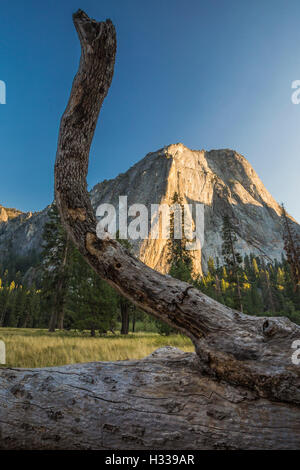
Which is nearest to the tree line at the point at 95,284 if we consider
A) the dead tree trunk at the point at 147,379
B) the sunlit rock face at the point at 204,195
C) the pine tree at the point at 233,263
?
the pine tree at the point at 233,263

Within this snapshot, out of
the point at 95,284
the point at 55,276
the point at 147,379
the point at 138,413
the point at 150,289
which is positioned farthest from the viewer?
the point at 55,276

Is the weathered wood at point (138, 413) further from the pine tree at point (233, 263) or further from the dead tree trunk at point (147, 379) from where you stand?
the pine tree at point (233, 263)

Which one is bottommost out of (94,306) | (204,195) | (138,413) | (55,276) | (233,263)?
(94,306)

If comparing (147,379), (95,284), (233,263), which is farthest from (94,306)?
(233,263)

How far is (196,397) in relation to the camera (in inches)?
77.5

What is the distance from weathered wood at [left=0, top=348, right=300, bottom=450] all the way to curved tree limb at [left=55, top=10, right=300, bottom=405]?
171 mm

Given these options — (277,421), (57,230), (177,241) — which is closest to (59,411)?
(277,421)

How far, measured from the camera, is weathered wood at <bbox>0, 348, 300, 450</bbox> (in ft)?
5.63

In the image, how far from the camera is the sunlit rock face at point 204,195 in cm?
8262

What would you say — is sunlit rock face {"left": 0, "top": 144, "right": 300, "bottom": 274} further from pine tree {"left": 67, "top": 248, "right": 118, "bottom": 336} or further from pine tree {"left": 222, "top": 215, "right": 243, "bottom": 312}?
pine tree {"left": 67, "top": 248, "right": 118, "bottom": 336}

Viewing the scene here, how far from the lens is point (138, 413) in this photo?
191 cm

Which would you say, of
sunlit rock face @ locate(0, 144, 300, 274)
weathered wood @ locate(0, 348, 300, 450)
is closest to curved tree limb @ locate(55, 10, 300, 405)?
weathered wood @ locate(0, 348, 300, 450)

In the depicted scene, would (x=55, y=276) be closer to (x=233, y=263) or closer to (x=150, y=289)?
(x=233, y=263)

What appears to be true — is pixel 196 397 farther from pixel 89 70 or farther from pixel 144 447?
pixel 89 70
